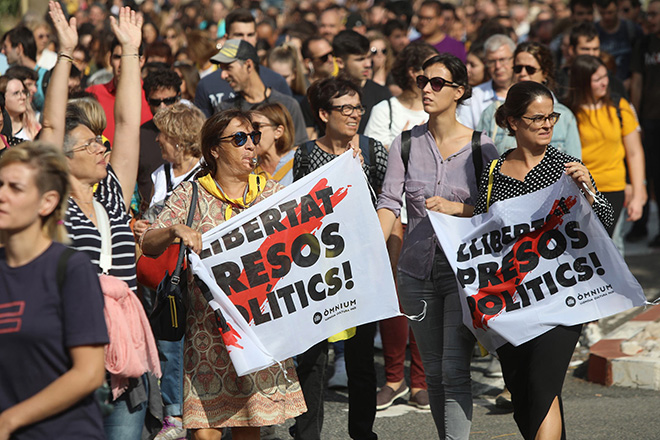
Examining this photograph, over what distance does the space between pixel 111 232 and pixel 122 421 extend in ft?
2.68

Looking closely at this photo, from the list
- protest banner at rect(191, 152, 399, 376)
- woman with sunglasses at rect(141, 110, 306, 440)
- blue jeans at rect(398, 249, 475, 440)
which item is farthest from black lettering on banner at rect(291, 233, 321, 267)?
blue jeans at rect(398, 249, 475, 440)

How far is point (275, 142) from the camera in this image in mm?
6414

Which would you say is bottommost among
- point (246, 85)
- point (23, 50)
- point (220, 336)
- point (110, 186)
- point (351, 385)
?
point (351, 385)

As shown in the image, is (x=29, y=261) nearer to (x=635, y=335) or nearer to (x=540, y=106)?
(x=540, y=106)

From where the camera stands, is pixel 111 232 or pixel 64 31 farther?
pixel 64 31

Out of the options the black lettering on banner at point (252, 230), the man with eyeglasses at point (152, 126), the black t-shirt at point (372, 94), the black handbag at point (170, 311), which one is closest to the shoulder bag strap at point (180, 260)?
the black handbag at point (170, 311)

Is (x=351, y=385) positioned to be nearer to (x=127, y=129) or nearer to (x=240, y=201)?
(x=240, y=201)

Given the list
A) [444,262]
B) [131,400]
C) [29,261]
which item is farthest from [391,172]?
[29,261]

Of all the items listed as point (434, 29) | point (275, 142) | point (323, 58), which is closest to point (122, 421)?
point (275, 142)

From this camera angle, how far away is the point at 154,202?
614cm

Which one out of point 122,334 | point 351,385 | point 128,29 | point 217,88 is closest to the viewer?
point 122,334

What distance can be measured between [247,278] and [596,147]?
13.1ft

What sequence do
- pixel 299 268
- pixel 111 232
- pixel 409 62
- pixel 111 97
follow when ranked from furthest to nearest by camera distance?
pixel 111 97, pixel 409 62, pixel 299 268, pixel 111 232

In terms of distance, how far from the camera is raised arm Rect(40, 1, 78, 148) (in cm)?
436
